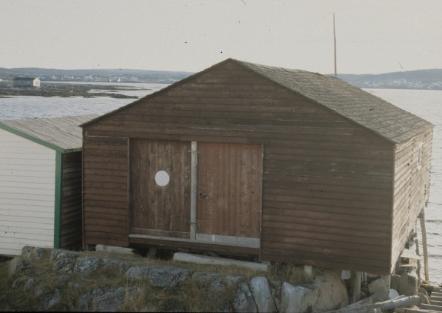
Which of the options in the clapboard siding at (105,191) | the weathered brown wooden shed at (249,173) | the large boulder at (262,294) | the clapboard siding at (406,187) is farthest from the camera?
the clapboard siding at (105,191)

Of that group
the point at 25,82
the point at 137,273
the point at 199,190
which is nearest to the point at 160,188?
the point at 199,190

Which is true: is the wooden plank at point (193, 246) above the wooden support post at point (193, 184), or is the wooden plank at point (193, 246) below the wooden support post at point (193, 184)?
below

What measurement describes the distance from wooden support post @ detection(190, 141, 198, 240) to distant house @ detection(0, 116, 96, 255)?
3.32m

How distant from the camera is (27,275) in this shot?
14352mm

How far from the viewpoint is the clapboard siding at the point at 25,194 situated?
1672 centimetres

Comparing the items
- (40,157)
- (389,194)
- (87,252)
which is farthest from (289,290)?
(40,157)

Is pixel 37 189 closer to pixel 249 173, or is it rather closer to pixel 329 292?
pixel 249 173

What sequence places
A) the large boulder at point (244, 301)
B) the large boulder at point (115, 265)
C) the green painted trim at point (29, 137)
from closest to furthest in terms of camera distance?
the large boulder at point (244, 301) → the large boulder at point (115, 265) → the green painted trim at point (29, 137)

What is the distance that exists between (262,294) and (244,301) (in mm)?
517

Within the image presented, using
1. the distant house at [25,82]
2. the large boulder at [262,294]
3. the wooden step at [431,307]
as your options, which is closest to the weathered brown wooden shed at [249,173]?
the large boulder at [262,294]

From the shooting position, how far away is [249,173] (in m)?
15.2

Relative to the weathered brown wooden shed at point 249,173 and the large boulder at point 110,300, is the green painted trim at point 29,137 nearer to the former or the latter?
the weathered brown wooden shed at point 249,173

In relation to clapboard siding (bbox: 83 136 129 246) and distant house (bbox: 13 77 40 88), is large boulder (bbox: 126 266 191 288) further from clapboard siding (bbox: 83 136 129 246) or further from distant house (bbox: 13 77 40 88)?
distant house (bbox: 13 77 40 88)

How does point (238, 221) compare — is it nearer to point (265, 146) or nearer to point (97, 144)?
point (265, 146)
